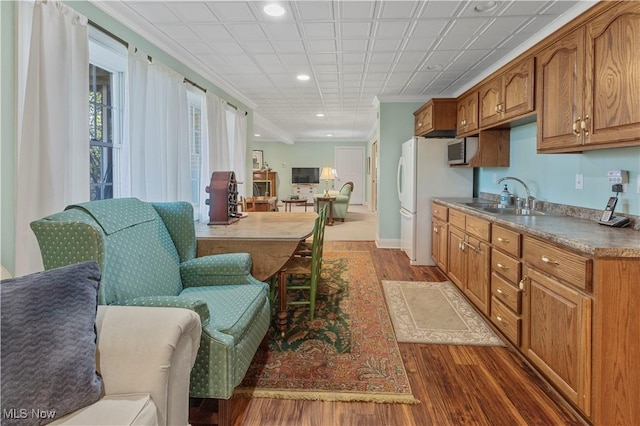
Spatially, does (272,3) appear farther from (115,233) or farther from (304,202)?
(304,202)

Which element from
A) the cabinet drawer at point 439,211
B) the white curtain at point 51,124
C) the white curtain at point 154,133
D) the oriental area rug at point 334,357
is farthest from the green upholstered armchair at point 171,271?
the cabinet drawer at point 439,211

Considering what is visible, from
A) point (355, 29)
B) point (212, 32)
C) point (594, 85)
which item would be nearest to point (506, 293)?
point (594, 85)

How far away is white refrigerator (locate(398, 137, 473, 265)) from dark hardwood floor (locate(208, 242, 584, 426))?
8.01 ft

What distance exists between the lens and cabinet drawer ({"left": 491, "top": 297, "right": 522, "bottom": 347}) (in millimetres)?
2342

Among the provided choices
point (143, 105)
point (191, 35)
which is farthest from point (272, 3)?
point (143, 105)

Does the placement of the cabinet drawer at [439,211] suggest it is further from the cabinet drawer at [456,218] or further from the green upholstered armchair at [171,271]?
the green upholstered armchair at [171,271]

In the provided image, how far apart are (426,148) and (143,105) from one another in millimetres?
3376

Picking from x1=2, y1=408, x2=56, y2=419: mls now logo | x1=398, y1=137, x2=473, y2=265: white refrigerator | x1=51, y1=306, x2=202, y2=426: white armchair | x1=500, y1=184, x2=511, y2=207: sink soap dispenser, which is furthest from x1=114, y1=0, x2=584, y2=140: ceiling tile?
x1=2, y1=408, x2=56, y2=419: mls now logo

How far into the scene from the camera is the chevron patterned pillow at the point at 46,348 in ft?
3.21

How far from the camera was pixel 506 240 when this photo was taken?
249 centimetres

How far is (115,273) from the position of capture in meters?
1.65

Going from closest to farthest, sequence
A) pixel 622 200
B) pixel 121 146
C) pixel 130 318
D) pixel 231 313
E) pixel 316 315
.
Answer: pixel 130 318 → pixel 231 313 → pixel 622 200 → pixel 121 146 → pixel 316 315

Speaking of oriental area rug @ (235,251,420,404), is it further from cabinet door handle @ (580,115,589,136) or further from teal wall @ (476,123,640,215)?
cabinet door handle @ (580,115,589,136)

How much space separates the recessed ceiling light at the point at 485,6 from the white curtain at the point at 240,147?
3.77m
